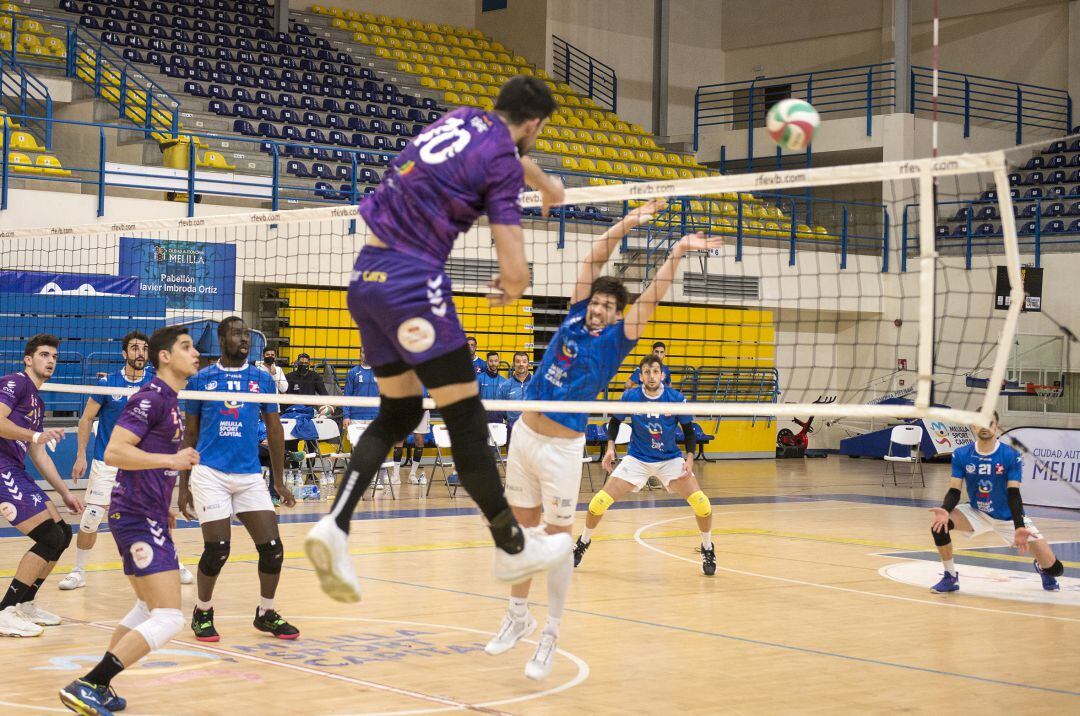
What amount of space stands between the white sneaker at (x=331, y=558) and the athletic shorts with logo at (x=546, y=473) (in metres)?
2.39

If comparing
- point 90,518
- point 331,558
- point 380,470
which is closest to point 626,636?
point 331,558

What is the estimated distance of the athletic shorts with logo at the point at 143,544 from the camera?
5652 mm

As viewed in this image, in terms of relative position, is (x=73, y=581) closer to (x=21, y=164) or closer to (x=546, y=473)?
(x=546, y=473)

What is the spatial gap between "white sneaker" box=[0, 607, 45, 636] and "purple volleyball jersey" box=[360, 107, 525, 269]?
4277 millimetres

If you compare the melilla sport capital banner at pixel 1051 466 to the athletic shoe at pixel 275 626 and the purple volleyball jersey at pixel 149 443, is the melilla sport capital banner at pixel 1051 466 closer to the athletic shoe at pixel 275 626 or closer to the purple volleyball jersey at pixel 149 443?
the athletic shoe at pixel 275 626

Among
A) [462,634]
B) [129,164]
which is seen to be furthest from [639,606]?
[129,164]

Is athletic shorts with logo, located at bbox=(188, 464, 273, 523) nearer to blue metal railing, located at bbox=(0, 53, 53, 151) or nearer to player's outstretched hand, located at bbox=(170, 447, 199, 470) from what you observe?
player's outstretched hand, located at bbox=(170, 447, 199, 470)

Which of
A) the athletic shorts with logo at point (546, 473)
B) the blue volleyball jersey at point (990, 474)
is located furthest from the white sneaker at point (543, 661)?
the blue volleyball jersey at point (990, 474)

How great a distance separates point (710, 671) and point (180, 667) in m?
2.75

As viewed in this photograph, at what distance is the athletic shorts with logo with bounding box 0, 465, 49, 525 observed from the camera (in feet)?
23.8

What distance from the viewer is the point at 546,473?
21.0 ft

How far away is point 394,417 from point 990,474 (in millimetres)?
6595

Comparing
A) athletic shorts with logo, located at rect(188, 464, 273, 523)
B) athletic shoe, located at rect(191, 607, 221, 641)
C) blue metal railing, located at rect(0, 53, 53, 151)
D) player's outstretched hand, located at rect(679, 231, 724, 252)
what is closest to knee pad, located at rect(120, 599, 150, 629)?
athletic shoe, located at rect(191, 607, 221, 641)

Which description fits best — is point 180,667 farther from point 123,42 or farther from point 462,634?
point 123,42
